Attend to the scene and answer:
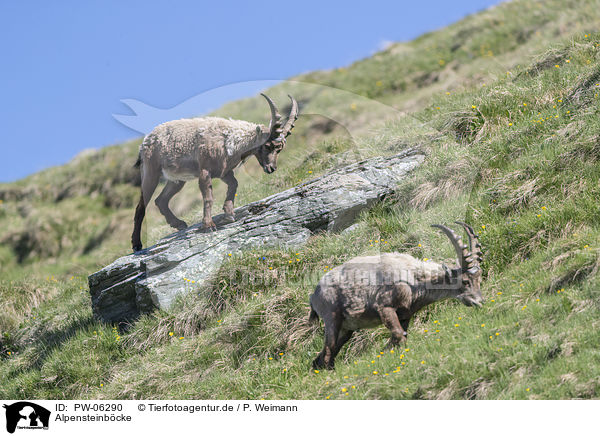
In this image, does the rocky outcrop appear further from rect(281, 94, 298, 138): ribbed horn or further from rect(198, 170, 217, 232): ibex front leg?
rect(281, 94, 298, 138): ribbed horn

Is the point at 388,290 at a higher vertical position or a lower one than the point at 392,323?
higher

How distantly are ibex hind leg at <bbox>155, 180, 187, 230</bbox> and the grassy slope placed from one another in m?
1.68

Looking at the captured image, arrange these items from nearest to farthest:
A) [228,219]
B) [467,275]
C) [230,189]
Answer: [467,275]
[230,189]
[228,219]

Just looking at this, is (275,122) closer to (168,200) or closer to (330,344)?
(168,200)

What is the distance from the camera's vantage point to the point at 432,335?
8.41 metres

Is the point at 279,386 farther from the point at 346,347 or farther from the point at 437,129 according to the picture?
the point at 437,129

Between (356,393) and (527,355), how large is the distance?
2.00 metres

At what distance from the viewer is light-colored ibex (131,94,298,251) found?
11227 millimetres

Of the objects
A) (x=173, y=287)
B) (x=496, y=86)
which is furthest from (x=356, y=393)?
(x=496, y=86)

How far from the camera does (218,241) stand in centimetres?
1162

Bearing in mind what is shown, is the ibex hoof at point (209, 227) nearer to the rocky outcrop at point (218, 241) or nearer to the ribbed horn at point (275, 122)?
the rocky outcrop at point (218, 241)

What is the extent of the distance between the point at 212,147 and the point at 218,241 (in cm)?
173

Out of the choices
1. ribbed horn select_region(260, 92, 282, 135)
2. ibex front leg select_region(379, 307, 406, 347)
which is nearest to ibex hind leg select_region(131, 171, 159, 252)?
ribbed horn select_region(260, 92, 282, 135)

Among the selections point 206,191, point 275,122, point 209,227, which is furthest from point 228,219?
point 275,122
